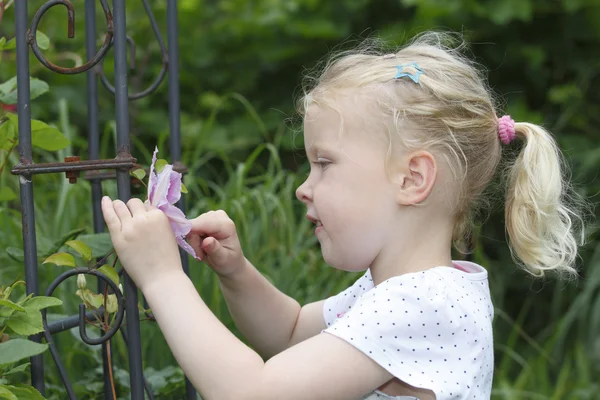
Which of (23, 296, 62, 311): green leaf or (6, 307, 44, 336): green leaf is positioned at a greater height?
(23, 296, 62, 311): green leaf

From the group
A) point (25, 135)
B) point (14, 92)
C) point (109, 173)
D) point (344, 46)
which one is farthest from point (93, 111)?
point (344, 46)

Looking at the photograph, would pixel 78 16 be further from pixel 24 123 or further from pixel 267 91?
pixel 24 123

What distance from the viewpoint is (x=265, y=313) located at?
1.99m

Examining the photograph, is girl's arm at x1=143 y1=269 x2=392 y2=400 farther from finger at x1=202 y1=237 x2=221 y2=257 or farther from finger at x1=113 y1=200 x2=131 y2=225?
finger at x1=202 y1=237 x2=221 y2=257

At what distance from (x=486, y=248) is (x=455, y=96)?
250 centimetres

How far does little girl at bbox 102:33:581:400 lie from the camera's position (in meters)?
1.52

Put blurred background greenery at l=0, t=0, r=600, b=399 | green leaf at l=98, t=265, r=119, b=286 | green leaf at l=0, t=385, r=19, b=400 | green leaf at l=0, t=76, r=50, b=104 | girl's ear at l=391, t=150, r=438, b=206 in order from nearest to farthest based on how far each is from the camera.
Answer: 1. green leaf at l=0, t=385, r=19, b=400
2. green leaf at l=98, t=265, r=119, b=286
3. girl's ear at l=391, t=150, r=438, b=206
4. green leaf at l=0, t=76, r=50, b=104
5. blurred background greenery at l=0, t=0, r=600, b=399

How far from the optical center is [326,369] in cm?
152

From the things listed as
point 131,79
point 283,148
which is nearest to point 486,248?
point 283,148

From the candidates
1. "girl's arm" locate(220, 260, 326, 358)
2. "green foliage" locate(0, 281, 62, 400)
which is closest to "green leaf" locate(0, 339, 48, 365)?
"green foliage" locate(0, 281, 62, 400)

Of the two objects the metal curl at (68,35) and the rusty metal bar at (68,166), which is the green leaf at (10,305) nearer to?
the rusty metal bar at (68,166)

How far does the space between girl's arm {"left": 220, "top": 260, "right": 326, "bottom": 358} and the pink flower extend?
332 millimetres

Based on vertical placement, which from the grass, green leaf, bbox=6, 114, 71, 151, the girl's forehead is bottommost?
the grass

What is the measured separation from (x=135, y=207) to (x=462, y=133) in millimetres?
674
